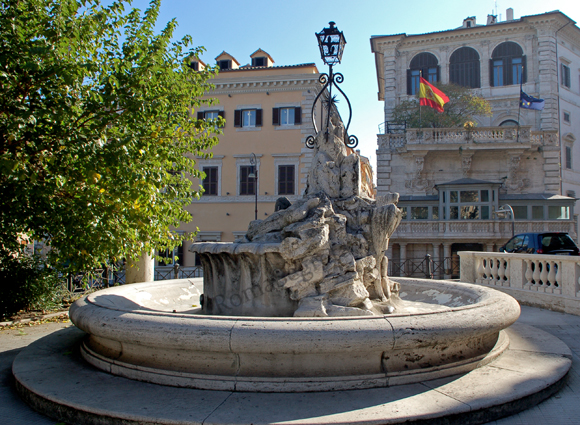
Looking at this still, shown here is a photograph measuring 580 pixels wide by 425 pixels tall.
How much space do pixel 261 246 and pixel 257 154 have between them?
76.3ft

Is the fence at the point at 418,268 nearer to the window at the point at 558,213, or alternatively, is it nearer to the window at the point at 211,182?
the window at the point at 558,213

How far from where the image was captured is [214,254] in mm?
5312

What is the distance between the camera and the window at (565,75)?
3173cm

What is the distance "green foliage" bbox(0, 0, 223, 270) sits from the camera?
255 inches

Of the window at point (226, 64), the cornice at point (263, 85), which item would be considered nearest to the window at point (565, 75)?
the cornice at point (263, 85)

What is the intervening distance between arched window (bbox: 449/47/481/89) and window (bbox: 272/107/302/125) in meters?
13.0

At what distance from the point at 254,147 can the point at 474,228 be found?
14327mm

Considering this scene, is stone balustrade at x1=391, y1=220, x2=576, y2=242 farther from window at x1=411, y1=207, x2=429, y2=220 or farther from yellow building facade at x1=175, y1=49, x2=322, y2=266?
yellow building facade at x1=175, y1=49, x2=322, y2=266

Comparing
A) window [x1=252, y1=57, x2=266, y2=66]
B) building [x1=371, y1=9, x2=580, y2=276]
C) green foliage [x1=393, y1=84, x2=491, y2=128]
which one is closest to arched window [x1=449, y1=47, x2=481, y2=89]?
building [x1=371, y1=9, x2=580, y2=276]

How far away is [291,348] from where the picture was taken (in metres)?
3.42

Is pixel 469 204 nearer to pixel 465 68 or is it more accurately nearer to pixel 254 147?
pixel 465 68

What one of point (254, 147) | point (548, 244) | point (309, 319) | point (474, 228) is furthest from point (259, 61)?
point (309, 319)

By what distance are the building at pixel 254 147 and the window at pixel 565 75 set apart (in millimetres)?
19045

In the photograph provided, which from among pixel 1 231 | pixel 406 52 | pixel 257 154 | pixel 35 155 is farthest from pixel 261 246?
pixel 406 52
